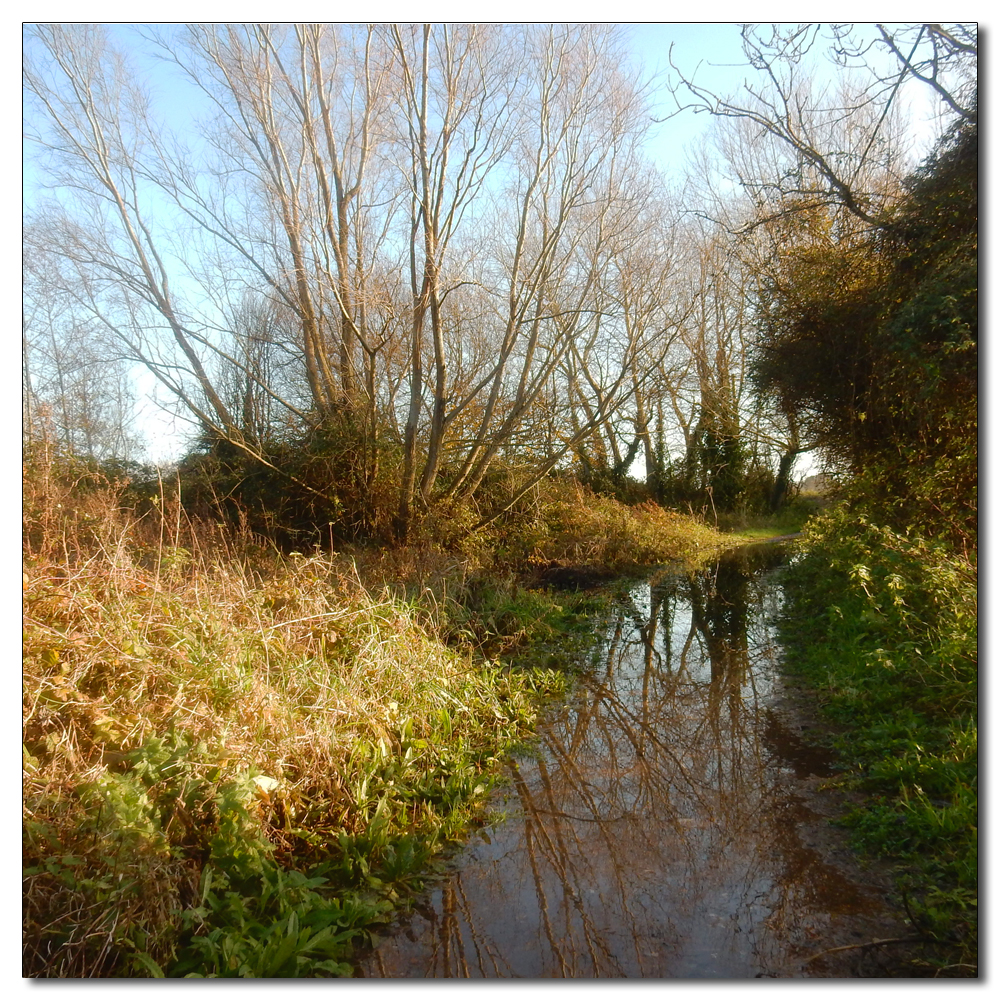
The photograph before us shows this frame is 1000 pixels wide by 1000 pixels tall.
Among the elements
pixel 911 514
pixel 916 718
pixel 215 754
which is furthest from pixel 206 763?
pixel 911 514

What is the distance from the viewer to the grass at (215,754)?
7.98 feet

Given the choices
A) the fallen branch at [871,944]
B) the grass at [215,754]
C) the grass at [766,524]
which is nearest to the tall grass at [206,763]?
the grass at [215,754]

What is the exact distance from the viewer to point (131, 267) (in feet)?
19.8

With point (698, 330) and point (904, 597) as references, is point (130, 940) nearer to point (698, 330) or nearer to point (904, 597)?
point (904, 597)

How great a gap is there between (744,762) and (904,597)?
196 centimetres

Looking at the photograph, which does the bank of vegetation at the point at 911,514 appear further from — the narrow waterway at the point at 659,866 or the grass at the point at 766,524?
the grass at the point at 766,524

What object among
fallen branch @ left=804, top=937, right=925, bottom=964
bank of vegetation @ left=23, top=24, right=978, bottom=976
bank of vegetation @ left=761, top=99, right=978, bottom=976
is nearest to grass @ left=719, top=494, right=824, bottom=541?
bank of vegetation @ left=23, top=24, right=978, bottom=976

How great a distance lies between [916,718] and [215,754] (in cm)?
370

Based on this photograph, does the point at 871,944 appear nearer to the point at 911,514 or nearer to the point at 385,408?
the point at 911,514

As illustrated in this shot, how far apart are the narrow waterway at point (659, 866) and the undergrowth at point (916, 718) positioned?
7.7 inches

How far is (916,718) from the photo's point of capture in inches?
155

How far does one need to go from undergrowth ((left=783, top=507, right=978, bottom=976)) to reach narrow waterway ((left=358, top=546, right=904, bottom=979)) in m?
0.20

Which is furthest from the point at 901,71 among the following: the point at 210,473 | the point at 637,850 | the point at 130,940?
the point at 210,473

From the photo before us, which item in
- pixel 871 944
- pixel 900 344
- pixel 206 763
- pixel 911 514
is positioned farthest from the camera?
pixel 911 514
